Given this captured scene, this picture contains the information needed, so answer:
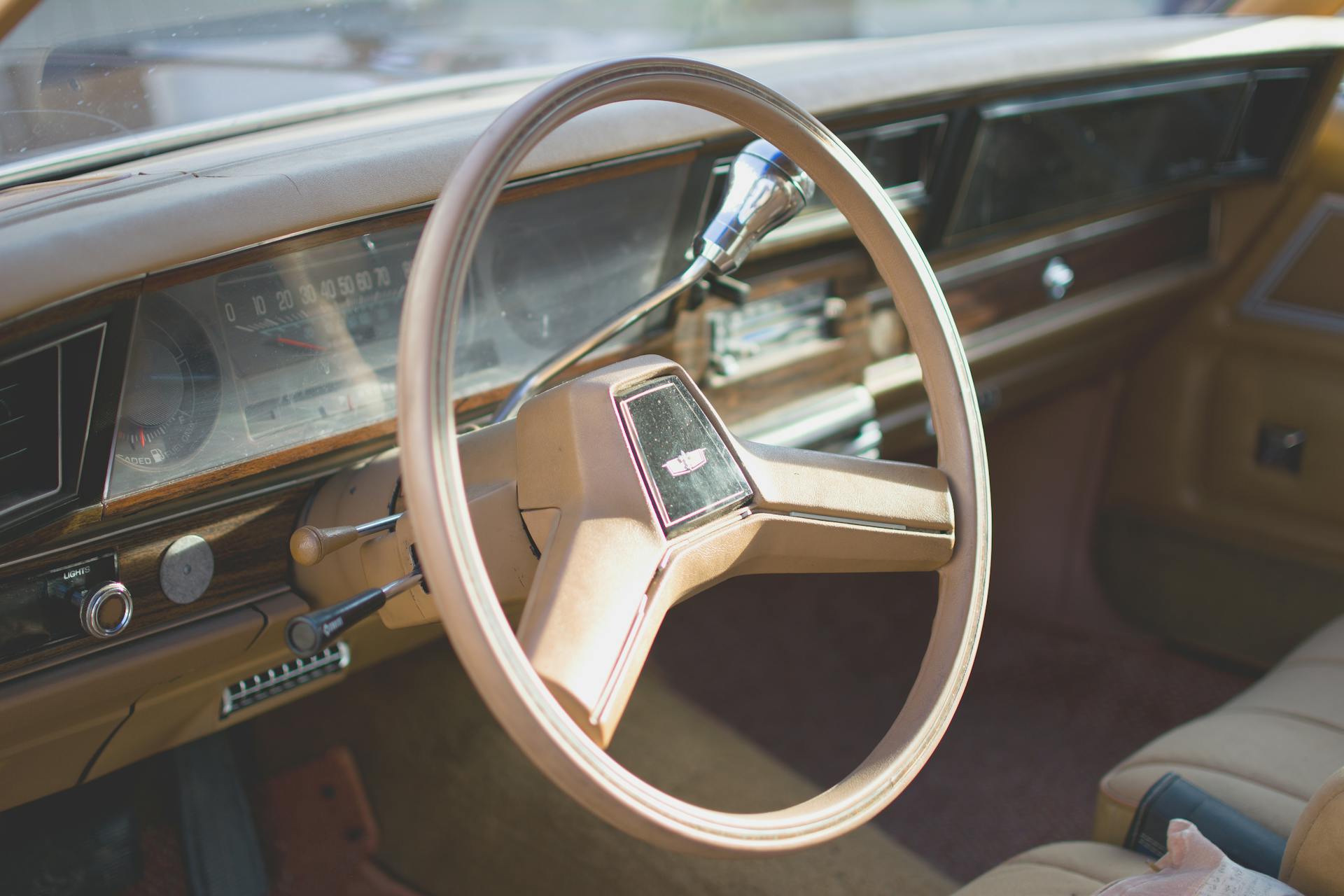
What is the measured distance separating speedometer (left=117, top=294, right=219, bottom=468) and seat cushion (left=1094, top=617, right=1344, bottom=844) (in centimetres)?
105

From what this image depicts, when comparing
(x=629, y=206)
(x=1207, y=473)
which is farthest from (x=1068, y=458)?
(x=629, y=206)

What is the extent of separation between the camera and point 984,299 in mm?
1790

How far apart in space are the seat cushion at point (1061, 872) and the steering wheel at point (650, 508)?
0.30 meters

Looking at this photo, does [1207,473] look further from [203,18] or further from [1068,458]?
[203,18]

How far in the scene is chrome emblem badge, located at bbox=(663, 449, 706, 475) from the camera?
0.87m

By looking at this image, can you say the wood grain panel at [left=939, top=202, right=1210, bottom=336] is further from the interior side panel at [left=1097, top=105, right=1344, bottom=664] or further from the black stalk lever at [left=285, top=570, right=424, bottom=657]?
the black stalk lever at [left=285, top=570, right=424, bottom=657]

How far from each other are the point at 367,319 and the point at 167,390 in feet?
0.68

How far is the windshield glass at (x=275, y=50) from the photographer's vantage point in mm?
1107

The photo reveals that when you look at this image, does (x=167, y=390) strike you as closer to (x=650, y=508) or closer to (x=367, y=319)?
(x=367, y=319)

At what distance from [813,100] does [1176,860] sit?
0.91 metres

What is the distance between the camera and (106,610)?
0.96 metres

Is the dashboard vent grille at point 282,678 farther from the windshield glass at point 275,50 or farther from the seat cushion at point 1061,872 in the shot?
the seat cushion at point 1061,872

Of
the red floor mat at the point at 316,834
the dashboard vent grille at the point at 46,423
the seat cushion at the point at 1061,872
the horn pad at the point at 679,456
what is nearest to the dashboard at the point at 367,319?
Result: the dashboard vent grille at the point at 46,423

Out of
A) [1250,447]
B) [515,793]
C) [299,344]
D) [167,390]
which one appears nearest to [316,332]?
[299,344]
